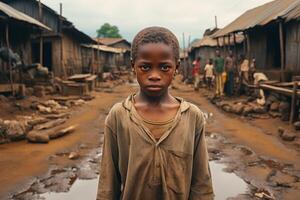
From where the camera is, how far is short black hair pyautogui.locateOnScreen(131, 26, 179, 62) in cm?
158

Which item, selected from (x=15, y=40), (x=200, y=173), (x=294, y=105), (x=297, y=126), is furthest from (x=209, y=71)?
(x=200, y=173)

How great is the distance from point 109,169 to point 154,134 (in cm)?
29

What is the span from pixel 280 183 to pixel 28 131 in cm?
525

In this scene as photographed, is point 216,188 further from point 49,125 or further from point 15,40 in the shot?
point 15,40

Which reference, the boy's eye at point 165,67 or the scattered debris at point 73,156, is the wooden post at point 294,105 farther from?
the boy's eye at point 165,67

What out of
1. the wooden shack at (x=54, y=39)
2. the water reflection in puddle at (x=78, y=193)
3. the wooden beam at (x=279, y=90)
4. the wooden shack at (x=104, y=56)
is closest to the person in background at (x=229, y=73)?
the wooden beam at (x=279, y=90)

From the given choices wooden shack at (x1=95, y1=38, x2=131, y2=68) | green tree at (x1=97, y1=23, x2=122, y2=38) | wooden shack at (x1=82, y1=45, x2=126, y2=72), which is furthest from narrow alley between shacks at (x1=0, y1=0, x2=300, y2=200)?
green tree at (x1=97, y1=23, x2=122, y2=38)

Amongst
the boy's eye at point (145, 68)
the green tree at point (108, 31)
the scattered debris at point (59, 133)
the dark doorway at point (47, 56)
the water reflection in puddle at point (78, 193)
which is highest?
the green tree at point (108, 31)

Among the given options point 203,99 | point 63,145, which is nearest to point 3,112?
point 63,145

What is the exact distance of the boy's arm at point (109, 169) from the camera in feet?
5.44

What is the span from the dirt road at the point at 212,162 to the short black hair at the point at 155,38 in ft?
11.2

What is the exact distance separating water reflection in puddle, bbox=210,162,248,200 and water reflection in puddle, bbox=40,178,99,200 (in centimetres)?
159

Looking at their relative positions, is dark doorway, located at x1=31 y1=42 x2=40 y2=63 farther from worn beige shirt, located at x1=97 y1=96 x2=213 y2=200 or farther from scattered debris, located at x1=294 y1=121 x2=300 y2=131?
worn beige shirt, located at x1=97 y1=96 x2=213 y2=200

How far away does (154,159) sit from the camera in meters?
1.55
